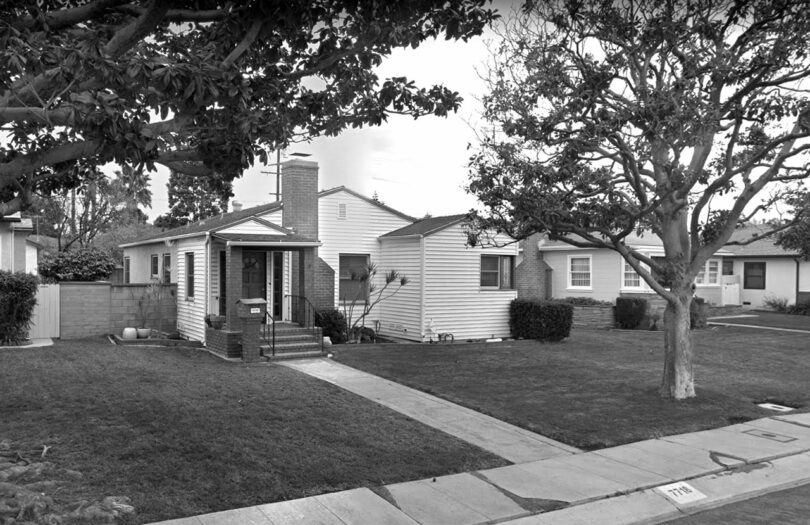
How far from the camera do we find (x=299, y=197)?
60.4 ft

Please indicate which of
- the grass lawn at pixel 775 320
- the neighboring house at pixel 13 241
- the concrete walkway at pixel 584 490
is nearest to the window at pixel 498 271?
the grass lawn at pixel 775 320

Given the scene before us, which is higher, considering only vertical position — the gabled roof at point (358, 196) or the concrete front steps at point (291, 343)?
the gabled roof at point (358, 196)

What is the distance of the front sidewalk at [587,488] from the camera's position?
568 centimetres

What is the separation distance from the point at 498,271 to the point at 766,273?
18.0 m

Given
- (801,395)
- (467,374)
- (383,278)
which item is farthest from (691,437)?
(383,278)

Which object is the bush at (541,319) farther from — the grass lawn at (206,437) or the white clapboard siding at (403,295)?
the grass lawn at (206,437)

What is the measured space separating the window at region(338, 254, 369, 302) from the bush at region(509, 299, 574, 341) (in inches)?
191

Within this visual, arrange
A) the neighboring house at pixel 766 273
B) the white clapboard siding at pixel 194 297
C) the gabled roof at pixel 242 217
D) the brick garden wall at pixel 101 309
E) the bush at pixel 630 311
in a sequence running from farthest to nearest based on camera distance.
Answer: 1. the neighboring house at pixel 766 273
2. the bush at pixel 630 311
3. the gabled roof at pixel 242 217
4. the brick garden wall at pixel 101 309
5. the white clapboard siding at pixel 194 297

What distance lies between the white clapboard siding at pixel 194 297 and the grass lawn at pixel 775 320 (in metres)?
20.3

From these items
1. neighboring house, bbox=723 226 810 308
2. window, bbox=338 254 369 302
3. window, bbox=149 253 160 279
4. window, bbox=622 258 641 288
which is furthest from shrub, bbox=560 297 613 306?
window, bbox=149 253 160 279

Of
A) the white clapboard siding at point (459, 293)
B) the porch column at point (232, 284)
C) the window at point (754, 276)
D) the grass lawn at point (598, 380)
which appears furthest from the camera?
the window at point (754, 276)

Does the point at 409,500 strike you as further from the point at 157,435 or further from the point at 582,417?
the point at 582,417

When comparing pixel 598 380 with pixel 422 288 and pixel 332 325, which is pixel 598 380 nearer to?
pixel 422 288

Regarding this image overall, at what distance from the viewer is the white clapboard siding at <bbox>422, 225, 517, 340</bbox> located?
18641mm
